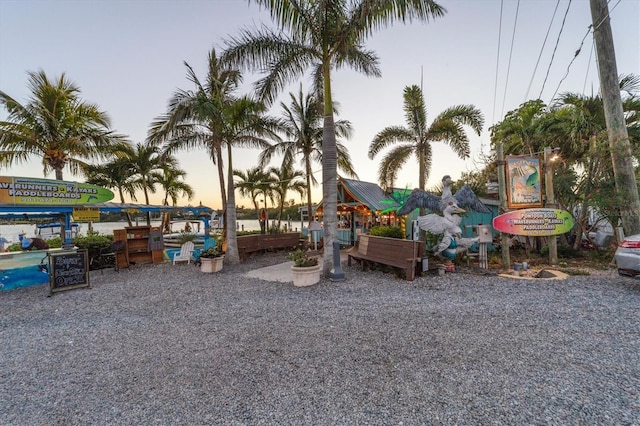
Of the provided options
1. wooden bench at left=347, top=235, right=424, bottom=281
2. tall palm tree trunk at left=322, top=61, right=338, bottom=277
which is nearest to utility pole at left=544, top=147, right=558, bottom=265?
wooden bench at left=347, top=235, right=424, bottom=281

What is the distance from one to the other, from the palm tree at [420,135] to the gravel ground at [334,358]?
8.39 meters

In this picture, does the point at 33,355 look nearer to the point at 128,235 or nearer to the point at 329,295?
the point at 329,295

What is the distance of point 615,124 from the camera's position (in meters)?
8.05

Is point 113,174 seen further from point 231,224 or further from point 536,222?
point 536,222

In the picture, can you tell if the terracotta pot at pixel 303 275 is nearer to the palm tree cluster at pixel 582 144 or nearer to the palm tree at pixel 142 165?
the palm tree cluster at pixel 582 144

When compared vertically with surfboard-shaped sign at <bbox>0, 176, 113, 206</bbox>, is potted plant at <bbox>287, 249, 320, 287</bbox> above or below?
below

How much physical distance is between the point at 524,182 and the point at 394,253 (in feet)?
14.9

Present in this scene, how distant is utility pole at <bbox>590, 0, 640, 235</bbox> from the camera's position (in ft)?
25.5

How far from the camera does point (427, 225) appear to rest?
27.4 ft

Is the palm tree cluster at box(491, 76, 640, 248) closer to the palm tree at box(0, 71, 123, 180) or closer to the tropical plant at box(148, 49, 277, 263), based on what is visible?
the tropical plant at box(148, 49, 277, 263)

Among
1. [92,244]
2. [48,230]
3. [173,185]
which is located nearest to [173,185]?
[173,185]

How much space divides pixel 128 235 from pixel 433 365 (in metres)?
11.9

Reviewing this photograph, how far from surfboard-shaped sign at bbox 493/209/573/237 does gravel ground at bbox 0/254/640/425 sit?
2007 millimetres

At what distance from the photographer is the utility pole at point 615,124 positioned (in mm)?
7766
